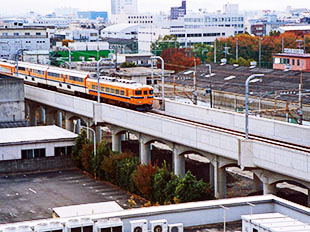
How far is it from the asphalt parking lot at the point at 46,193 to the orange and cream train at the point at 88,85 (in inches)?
281

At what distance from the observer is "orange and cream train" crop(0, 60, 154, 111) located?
55906 millimetres

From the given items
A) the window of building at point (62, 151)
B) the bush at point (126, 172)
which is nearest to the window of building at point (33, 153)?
the window of building at point (62, 151)

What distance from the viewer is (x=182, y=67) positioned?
379ft

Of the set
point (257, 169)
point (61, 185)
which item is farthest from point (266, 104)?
point (257, 169)

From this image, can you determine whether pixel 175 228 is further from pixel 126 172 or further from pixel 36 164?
pixel 36 164

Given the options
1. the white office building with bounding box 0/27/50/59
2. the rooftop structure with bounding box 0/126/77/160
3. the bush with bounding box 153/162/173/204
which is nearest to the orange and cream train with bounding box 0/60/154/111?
the rooftop structure with bounding box 0/126/77/160

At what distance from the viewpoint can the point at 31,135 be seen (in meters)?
59.3

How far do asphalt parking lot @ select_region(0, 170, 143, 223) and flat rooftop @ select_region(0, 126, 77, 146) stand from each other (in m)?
2.97

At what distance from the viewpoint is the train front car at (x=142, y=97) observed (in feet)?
182

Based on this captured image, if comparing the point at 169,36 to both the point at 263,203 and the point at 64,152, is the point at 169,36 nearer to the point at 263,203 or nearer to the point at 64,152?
the point at 64,152

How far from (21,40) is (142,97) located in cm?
8373

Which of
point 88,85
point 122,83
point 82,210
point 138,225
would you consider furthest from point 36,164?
point 138,225

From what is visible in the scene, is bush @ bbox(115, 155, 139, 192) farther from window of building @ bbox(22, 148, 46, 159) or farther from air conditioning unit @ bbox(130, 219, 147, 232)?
air conditioning unit @ bbox(130, 219, 147, 232)

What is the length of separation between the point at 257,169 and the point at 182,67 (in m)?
77.8
